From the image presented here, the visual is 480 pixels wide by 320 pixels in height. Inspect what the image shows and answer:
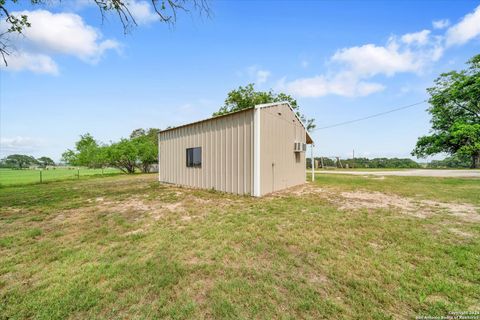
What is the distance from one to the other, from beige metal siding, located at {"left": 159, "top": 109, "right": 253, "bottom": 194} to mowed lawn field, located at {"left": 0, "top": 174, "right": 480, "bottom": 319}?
8.40 feet

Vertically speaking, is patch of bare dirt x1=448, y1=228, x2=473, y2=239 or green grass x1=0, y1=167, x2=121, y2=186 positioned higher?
green grass x1=0, y1=167, x2=121, y2=186

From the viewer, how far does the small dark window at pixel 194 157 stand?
28.3ft

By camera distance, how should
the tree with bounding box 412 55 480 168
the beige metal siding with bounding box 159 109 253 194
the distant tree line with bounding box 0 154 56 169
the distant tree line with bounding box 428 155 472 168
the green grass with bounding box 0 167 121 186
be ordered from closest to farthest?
the beige metal siding with bounding box 159 109 253 194, the green grass with bounding box 0 167 121 186, the tree with bounding box 412 55 480 168, the distant tree line with bounding box 428 155 472 168, the distant tree line with bounding box 0 154 56 169

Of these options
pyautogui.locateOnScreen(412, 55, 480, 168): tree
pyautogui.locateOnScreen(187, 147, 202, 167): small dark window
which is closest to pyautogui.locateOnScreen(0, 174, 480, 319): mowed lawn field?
pyautogui.locateOnScreen(187, 147, 202, 167): small dark window

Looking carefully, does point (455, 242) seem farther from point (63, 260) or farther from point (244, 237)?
point (63, 260)

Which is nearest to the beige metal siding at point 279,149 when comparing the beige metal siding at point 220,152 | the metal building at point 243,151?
the metal building at point 243,151

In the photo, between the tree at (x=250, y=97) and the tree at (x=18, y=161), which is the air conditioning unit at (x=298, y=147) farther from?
the tree at (x=18, y=161)

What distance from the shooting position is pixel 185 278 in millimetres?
2170

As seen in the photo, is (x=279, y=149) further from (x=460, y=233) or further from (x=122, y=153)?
(x=122, y=153)

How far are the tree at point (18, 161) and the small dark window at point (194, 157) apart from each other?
74373 millimetres

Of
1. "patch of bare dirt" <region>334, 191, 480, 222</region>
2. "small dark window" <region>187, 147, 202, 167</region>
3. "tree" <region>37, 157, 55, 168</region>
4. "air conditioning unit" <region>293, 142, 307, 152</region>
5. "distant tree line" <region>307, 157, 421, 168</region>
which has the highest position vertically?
"tree" <region>37, 157, 55, 168</region>

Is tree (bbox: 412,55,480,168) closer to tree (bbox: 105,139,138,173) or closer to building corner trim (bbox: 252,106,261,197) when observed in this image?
building corner trim (bbox: 252,106,261,197)

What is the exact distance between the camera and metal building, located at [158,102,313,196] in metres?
6.80

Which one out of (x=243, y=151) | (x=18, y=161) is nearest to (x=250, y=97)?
(x=243, y=151)
